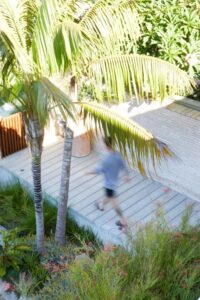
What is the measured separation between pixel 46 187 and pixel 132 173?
5.69 feet

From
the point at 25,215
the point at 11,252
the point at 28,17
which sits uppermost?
the point at 28,17

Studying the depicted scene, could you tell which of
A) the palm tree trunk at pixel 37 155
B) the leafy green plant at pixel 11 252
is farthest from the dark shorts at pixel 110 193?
the leafy green plant at pixel 11 252

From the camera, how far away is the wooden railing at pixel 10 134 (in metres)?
9.67

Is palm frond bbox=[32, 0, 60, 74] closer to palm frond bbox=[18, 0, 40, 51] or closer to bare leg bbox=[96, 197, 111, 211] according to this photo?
palm frond bbox=[18, 0, 40, 51]

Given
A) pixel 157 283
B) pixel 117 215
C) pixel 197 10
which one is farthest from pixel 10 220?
pixel 197 10

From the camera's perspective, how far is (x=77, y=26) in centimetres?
540

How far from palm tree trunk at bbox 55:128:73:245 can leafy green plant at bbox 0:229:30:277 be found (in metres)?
0.56

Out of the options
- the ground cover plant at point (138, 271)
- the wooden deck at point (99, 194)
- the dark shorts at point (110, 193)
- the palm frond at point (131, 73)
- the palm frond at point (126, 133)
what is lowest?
the wooden deck at point (99, 194)

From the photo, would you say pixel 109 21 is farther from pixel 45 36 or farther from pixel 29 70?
pixel 29 70

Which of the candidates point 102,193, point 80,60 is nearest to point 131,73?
point 80,60

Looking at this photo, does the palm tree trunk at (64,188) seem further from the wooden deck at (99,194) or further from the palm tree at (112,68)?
the wooden deck at (99,194)

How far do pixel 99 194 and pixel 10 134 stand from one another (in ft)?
8.05

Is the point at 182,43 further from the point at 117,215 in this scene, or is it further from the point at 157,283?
the point at 157,283

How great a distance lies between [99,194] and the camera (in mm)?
8695
